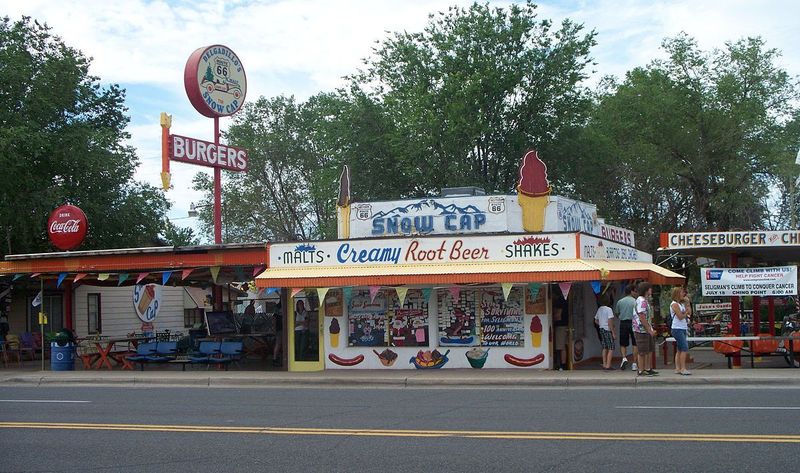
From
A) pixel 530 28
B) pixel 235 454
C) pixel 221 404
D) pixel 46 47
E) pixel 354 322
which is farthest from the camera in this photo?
pixel 530 28

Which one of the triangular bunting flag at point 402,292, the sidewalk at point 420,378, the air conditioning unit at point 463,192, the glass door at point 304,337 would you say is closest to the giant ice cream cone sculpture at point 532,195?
the air conditioning unit at point 463,192

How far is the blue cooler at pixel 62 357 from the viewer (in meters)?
23.6

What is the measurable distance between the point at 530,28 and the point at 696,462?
29929 millimetres

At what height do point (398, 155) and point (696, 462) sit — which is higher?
point (398, 155)

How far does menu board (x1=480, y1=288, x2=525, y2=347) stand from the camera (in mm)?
19594

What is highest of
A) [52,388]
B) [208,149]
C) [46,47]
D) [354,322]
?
[46,47]

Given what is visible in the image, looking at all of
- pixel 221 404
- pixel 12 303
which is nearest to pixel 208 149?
pixel 12 303

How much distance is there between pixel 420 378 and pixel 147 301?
21489 mm

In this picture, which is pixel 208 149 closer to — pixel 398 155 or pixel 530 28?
pixel 398 155

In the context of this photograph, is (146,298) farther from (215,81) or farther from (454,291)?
(454,291)

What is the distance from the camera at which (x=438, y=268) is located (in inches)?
770

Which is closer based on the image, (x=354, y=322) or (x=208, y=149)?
(x=354, y=322)

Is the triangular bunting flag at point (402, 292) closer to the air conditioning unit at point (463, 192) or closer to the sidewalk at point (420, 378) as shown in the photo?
the sidewalk at point (420, 378)

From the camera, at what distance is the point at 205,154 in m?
26.0
